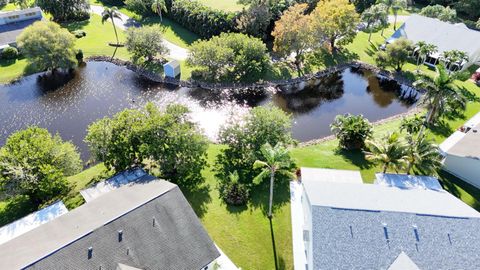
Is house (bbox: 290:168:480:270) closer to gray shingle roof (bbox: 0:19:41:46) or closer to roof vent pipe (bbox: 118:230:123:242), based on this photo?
roof vent pipe (bbox: 118:230:123:242)

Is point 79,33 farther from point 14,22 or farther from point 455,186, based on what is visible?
point 455,186

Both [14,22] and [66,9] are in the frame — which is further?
[66,9]

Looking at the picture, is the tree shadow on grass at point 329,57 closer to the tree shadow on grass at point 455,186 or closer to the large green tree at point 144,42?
the large green tree at point 144,42

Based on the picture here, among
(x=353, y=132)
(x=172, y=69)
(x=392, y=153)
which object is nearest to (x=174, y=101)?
(x=172, y=69)

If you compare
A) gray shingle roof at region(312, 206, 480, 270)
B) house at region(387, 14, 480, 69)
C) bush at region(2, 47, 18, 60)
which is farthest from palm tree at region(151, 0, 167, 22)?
gray shingle roof at region(312, 206, 480, 270)

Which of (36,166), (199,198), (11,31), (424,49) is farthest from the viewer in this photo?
(11,31)

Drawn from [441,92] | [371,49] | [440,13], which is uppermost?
[440,13]

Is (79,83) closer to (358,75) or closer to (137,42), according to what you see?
(137,42)

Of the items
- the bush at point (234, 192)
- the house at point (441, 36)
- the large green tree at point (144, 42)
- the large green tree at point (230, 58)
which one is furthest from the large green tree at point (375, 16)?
the bush at point (234, 192)

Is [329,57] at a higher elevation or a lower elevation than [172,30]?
higher
